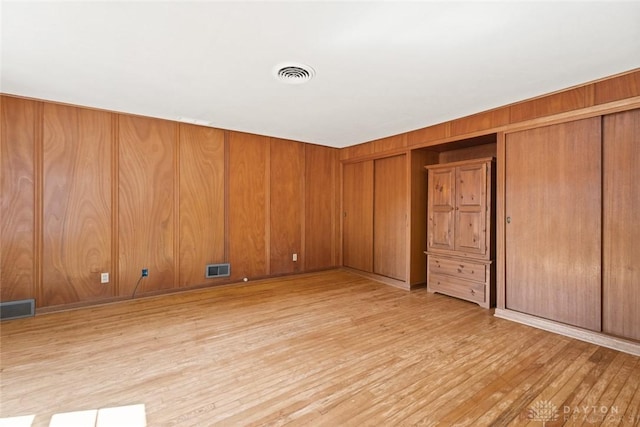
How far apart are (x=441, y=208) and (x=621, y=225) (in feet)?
5.75

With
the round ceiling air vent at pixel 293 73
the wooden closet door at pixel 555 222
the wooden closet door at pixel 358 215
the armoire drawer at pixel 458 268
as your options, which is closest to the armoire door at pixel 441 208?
the armoire drawer at pixel 458 268

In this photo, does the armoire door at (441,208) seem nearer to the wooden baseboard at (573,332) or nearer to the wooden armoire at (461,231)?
the wooden armoire at (461,231)

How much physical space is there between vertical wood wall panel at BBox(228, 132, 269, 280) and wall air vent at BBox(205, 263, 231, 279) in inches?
3.7

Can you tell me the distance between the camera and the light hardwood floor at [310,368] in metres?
1.63

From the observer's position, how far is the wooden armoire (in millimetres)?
3430

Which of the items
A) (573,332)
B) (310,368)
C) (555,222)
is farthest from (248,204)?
(573,332)

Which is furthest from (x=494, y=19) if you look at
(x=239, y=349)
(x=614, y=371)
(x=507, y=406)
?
(x=239, y=349)

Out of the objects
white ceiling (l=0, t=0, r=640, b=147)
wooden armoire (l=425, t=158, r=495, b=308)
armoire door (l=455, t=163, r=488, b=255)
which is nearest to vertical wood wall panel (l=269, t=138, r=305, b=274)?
white ceiling (l=0, t=0, r=640, b=147)

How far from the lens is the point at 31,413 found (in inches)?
62.8

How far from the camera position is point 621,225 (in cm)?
243

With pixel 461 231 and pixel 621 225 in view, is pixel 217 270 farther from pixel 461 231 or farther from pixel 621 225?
pixel 621 225

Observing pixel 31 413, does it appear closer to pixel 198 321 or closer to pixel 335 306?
pixel 198 321

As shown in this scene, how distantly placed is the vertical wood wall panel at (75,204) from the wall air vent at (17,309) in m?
0.14

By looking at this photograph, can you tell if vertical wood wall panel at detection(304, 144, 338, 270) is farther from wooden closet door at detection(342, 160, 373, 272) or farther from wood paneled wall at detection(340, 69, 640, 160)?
wood paneled wall at detection(340, 69, 640, 160)
